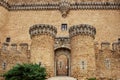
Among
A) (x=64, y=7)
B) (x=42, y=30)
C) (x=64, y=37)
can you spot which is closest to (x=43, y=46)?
(x=42, y=30)

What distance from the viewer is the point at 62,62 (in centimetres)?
3388

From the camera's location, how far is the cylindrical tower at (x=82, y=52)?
28.7m

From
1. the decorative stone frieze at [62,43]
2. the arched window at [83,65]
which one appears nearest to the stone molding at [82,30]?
the decorative stone frieze at [62,43]

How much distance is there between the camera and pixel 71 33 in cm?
3070

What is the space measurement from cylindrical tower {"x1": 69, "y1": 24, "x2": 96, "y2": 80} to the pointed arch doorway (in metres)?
1.33

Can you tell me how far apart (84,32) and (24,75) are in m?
6.72

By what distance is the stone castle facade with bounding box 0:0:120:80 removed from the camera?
29330 millimetres

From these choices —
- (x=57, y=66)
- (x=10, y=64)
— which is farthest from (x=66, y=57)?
(x=10, y=64)

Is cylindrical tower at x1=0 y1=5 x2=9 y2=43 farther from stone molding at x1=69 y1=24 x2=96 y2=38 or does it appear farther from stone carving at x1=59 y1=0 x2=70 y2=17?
stone molding at x1=69 y1=24 x2=96 y2=38

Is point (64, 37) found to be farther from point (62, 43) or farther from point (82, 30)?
point (82, 30)

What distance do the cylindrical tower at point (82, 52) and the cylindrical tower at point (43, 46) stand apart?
1695 mm

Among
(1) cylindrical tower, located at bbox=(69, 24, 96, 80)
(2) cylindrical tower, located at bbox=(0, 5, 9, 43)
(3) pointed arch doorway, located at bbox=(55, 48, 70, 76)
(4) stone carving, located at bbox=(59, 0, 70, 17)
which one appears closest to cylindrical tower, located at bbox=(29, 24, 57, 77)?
(3) pointed arch doorway, located at bbox=(55, 48, 70, 76)

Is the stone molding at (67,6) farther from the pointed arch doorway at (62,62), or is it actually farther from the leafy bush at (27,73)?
the leafy bush at (27,73)

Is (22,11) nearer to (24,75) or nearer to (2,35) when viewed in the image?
(2,35)
